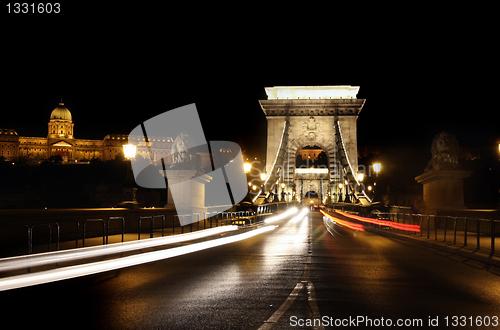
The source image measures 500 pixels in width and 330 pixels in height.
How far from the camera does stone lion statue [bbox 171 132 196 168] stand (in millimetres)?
19125

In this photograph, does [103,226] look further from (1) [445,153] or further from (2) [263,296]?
(1) [445,153]

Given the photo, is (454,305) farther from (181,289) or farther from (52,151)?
(52,151)

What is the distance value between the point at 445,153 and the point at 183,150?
10421mm

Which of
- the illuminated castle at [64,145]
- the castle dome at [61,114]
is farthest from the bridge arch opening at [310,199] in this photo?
the castle dome at [61,114]

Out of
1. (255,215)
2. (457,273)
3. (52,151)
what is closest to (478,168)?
(255,215)

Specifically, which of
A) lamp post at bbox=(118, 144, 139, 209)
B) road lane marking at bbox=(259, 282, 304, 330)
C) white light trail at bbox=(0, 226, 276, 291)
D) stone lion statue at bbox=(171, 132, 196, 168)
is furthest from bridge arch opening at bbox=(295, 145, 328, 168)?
road lane marking at bbox=(259, 282, 304, 330)

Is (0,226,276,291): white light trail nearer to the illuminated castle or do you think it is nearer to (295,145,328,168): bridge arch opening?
(295,145,328,168): bridge arch opening

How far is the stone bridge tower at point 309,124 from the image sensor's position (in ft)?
219

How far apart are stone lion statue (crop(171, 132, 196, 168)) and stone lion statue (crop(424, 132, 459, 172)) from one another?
32.2 ft

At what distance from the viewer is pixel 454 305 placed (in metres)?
5.89

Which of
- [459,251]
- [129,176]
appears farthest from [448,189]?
[129,176]

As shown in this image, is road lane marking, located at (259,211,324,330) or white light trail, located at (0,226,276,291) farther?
white light trail, located at (0,226,276,291)

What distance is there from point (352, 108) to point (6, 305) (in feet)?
212

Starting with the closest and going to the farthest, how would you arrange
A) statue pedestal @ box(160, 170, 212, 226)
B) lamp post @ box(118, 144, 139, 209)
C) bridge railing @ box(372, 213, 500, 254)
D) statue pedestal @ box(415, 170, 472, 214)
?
bridge railing @ box(372, 213, 500, 254) < lamp post @ box(118, 144, 139, 209) < statue pedestal @ box(415, 170, 472, 214) < statue pedestal @ box(160, 170, 212, 226)
